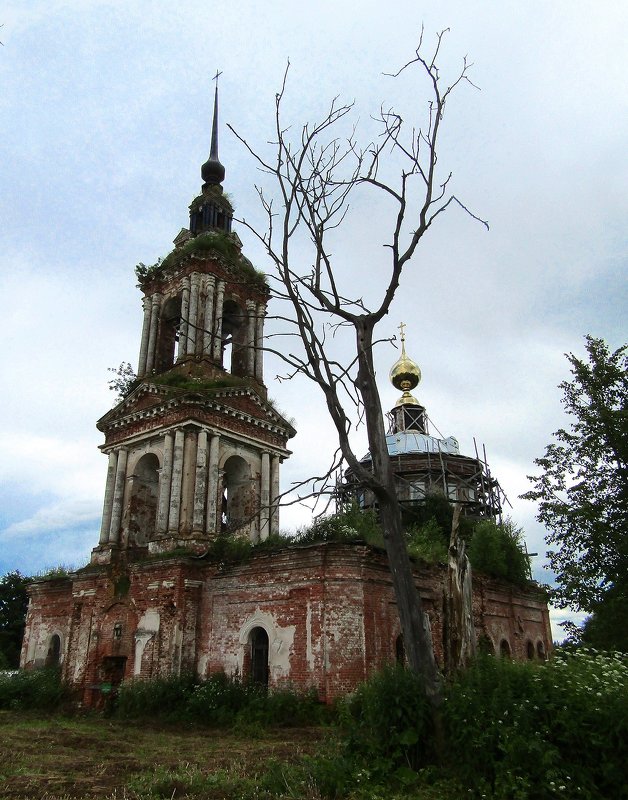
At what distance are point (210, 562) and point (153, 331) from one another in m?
8.65

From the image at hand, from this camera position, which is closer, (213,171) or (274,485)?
(274,485)

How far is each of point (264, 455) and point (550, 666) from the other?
12495mm

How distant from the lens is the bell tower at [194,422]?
1712 centimetres

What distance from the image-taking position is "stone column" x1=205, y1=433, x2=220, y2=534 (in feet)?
55.7

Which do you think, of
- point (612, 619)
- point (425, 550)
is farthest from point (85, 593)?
point (612, 619)

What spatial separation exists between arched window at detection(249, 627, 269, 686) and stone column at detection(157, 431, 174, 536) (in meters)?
3.78

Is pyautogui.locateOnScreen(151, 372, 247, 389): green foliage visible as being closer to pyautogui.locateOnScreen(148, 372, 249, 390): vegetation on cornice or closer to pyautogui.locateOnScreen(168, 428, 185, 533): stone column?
pyautogui.locateOnScreen(148, 372, 249, 390): vegetation on cornice

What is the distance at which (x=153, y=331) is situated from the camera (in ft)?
68.5

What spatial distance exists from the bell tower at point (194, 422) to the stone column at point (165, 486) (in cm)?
3

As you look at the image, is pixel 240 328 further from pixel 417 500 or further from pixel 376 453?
pixel 376 453

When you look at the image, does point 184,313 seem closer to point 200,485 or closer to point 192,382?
point 192,382

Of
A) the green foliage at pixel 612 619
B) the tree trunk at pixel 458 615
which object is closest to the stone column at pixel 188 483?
the tree trunk at pixel 458 615

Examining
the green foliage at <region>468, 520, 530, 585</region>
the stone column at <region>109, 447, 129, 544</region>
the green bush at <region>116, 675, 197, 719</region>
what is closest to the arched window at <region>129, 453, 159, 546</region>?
the stone column at <region>109, 447, 129, 544</region>

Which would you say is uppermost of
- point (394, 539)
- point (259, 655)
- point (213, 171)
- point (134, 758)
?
point (213, 171)
